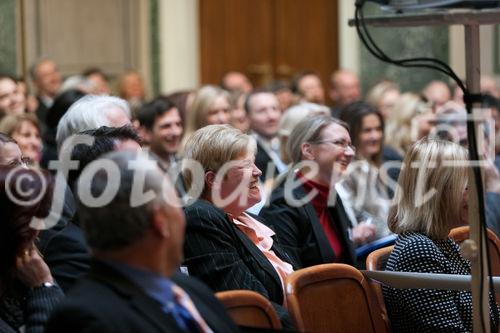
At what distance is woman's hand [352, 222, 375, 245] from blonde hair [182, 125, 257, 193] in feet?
4.61

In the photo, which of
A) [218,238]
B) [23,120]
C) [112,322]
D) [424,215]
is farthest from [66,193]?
[23,120]

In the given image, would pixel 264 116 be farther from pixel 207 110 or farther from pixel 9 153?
pixel 9 153

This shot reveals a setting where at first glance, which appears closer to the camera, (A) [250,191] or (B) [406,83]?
(A) [250,191]

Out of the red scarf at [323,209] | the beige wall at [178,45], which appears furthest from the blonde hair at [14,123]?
the beige wall at [178,45]

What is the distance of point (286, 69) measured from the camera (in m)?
11.5

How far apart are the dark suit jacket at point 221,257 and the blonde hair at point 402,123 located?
3.87 meters

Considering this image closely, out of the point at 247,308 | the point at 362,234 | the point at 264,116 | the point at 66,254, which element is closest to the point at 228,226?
the point at 66,254

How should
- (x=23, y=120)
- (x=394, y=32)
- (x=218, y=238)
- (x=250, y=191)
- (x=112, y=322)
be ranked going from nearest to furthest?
1. (x=112, y=322)
2. (x=218, y=238)
3. (x=250, y=191)
4. (x=23, y=120)
5. (x=394, y=32)

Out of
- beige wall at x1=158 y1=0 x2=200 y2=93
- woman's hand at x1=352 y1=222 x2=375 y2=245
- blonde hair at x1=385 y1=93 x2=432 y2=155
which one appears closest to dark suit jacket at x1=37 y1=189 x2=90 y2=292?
woman's hand at x1=352 y1=222 x2=375 y2=245

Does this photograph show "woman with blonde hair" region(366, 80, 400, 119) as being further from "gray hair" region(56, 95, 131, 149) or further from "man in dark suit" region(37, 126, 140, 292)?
"man in dark suit" region(37, 126, 140, 292)

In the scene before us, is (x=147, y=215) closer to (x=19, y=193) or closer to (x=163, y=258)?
(x=163, y=258)

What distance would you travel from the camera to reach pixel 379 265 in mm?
3564

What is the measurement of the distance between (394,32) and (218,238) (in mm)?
7902

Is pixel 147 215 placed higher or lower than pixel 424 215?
higher
